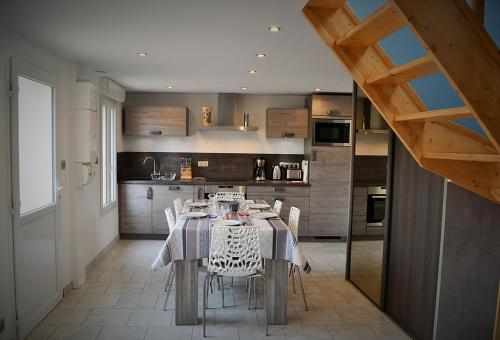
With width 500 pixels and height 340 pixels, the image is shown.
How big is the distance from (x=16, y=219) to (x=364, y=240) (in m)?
3.47

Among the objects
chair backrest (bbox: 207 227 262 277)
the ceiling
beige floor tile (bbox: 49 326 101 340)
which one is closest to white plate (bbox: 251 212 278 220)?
chair backrest (bbox: 207 227 262 277)

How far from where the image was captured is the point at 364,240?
4426 millimetres

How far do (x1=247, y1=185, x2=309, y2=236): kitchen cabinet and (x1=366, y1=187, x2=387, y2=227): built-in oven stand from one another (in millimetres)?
1958

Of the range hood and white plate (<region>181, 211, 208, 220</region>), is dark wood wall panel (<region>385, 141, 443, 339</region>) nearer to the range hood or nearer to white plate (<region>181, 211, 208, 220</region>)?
white plate (<region>181, 211, 208, 220</region>)

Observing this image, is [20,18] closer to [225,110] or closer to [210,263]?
[210,263]

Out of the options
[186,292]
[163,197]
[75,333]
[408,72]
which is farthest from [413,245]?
[163,197]

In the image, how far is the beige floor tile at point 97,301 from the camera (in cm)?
375

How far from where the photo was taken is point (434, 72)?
1801 mm

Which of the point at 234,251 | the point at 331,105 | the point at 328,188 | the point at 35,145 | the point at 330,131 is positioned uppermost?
the point at 331,105

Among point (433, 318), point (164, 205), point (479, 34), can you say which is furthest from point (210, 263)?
point (164, 205)

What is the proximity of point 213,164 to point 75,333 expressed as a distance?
411cm

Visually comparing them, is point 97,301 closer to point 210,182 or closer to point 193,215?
point 193,215

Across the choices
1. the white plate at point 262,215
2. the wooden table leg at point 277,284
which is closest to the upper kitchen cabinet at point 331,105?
the white plate at point 262,215

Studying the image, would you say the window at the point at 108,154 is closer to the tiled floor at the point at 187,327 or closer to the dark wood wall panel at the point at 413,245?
the tiled floor at the point at 187,327
